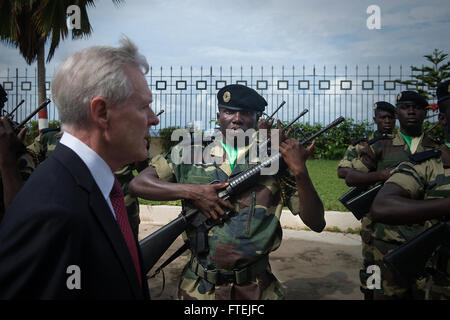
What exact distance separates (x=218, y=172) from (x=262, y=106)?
0.67m

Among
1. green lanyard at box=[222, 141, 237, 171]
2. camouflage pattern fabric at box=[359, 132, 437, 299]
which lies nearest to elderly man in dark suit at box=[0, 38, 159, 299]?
green lanyard at box=[222, 141, 237, 171]

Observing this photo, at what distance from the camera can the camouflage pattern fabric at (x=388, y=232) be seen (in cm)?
376

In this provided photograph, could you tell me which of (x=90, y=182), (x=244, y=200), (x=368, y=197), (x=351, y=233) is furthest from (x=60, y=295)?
(x=351, y=233)

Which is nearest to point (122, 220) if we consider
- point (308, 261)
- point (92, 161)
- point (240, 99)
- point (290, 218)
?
point (92, 161)

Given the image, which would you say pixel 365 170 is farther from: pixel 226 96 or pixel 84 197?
pixel 84 197

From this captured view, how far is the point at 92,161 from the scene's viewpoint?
1137mm

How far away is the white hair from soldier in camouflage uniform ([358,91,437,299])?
3585 millimetres

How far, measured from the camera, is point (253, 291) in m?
2.45

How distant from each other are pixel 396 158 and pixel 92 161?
4.22 metres

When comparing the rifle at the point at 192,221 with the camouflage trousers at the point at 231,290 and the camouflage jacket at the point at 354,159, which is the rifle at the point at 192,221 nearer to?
the camouflage trousers at the point at 231,290

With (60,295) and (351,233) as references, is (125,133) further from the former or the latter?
(351,233)

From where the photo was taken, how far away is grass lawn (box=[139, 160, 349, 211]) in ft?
28.0

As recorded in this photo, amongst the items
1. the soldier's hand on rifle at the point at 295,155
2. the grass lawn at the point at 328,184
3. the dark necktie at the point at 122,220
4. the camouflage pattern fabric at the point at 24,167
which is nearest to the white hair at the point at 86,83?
the dark necktie at the point at 122,220

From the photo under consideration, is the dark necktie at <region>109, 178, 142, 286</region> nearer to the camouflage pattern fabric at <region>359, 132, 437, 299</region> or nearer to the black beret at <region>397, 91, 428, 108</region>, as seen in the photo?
the camouflage pattern fabric at <region>359, 132, 437, 299</region>
